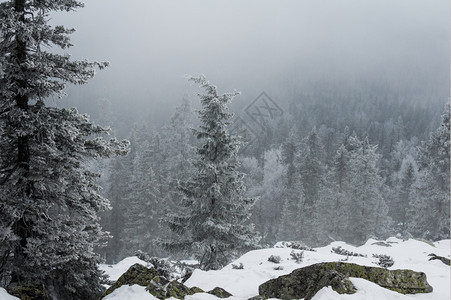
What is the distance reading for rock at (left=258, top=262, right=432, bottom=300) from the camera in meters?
6.43

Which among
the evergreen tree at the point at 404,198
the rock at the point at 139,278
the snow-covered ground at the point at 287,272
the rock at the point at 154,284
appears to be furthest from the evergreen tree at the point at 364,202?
the rock at the point at 139,278

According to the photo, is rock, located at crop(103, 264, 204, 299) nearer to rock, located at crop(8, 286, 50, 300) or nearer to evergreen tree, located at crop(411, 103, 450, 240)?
rock, located at crop(8, 286, 50, 300)

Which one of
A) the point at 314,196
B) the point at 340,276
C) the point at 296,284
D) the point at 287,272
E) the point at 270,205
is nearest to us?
the point at 340,276

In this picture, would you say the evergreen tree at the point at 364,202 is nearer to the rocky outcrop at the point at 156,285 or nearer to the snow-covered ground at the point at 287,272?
the snow-covered ground at the point at 287,272

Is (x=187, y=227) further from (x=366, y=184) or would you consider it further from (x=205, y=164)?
(x=366, y=184)

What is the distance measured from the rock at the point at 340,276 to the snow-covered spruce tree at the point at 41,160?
493 centimetres

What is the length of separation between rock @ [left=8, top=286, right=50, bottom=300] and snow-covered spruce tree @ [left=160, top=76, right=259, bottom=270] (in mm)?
10144

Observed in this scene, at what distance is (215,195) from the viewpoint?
53.6ft

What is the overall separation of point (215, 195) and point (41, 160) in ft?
31.1

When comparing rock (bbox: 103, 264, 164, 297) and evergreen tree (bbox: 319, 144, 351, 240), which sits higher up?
evergreen tree (bbox: 319, 144, 351, 240)

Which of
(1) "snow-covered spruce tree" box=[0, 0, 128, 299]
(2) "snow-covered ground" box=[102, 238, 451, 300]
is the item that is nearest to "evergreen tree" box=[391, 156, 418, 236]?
(2) "snow-covered ground" box=[102, 238, 451, 300]

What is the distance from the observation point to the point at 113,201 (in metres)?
46.5

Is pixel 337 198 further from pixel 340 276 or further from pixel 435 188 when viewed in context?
pixel 340 276

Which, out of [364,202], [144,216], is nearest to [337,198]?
[364,202]
